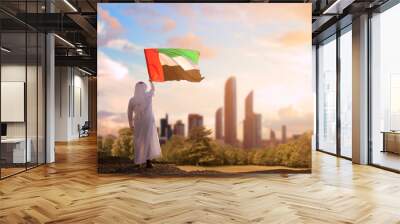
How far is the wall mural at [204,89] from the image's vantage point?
23.2 feet

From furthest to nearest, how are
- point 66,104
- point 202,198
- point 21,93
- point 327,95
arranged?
1. point 66,104
2. point 327,95
3. point 21,93
4. point 202,198

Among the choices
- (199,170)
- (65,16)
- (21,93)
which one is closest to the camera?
(199,170)

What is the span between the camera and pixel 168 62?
23.2ft

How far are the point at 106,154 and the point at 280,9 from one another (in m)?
4.06

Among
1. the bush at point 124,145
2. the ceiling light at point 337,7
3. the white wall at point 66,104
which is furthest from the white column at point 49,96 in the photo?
the white wall at point 66,104

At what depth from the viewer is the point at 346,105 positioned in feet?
31.7

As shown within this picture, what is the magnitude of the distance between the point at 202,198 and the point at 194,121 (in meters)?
2.23

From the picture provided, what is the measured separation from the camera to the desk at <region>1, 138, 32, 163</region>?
6.76 m

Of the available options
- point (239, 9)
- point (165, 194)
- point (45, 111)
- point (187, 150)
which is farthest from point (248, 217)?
point (45, 111)

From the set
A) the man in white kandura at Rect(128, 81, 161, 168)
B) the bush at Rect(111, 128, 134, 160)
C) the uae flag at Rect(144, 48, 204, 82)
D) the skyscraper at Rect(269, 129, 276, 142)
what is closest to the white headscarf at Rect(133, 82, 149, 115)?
the man in white kandura at Rect(128, 81, 161, 168)

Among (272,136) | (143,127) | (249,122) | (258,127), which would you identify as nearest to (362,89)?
(272,136)

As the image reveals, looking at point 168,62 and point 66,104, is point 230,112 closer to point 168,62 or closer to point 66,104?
point 168,62

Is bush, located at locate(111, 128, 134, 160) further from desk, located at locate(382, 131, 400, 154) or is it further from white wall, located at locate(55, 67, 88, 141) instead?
white wall, located at locate(55, 67, 88, 141)

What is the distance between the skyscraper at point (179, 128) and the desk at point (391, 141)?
399 cm
